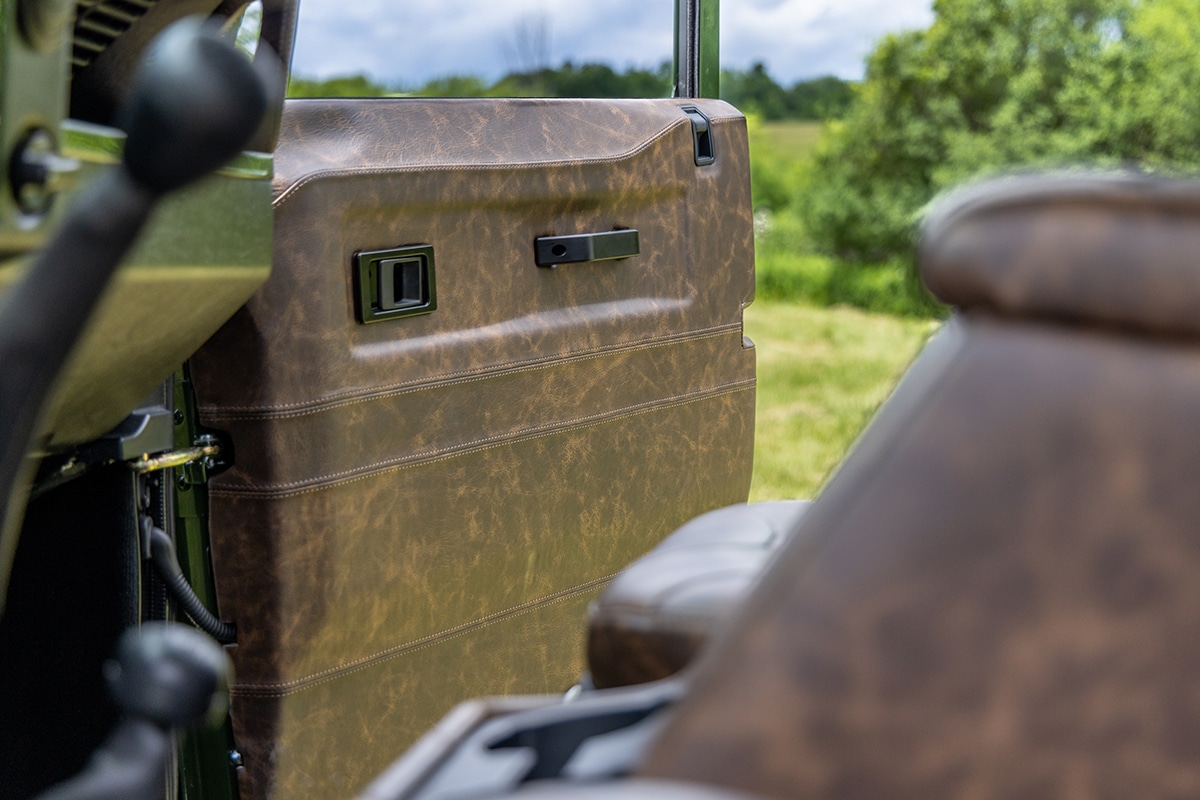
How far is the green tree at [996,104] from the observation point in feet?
37.7

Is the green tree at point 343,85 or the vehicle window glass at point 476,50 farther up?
the vehicle window glass at point 476,50

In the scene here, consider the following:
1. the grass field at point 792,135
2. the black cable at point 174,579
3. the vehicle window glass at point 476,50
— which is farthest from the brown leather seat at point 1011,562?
the grass field at point 792,135

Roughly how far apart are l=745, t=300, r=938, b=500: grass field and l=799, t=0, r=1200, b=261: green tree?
7.84 feet

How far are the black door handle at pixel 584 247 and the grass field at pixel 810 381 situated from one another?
1.47 m

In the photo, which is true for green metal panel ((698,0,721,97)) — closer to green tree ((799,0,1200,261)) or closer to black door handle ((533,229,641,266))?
black door handle ((533,229,641,266))

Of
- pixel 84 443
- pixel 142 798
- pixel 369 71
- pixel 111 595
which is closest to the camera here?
pixel 142 798

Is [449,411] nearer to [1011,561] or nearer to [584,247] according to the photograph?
[584,247]

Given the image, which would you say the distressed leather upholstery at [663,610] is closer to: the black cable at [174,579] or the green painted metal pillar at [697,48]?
the black cable at [174,579]

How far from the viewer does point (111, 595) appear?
1400 mm

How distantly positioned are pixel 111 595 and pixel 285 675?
233mm

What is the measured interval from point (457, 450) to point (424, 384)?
10 cm

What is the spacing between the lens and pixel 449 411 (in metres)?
1.69

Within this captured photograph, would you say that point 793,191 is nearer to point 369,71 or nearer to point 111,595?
point 369,71

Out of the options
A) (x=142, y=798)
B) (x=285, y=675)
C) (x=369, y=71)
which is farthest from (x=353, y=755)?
(x=369, y=71)
